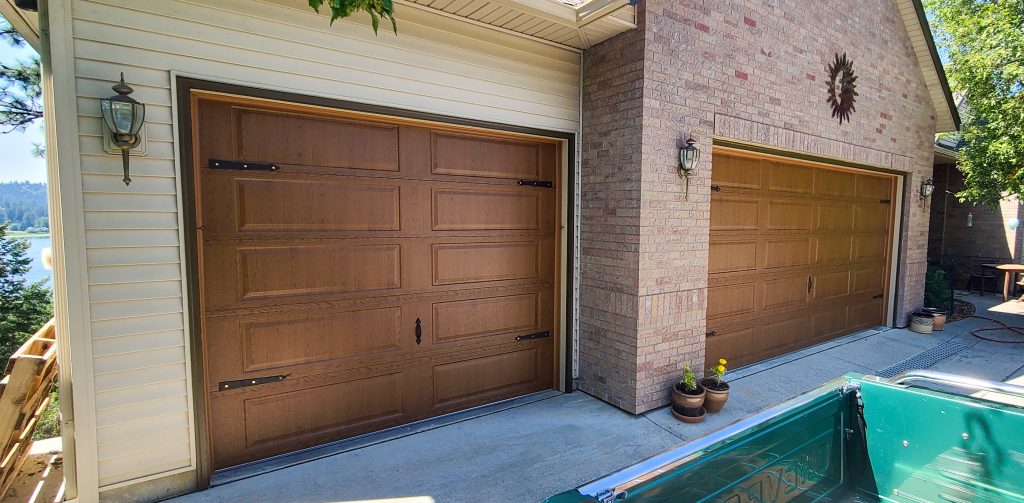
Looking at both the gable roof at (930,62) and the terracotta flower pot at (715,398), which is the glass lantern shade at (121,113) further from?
the gable roof at (930,62)

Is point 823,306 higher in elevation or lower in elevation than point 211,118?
lower

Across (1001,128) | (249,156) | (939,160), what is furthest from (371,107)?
(939,160)

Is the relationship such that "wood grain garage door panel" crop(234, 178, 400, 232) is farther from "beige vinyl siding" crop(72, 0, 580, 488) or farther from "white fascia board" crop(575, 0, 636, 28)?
"white fascia board" crop(575, 0, 636, 28)

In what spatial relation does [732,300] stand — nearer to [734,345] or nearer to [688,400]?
[734,345]

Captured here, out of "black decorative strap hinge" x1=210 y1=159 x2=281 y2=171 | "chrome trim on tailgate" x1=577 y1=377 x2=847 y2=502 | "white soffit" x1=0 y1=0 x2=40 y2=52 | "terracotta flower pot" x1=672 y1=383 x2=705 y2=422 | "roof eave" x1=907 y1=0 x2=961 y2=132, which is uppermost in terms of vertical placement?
"roof eave" x1=907 y1=0 x2=961 y2=132

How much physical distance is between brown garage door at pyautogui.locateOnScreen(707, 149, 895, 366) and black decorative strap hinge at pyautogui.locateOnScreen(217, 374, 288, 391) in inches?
165

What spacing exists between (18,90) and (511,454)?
8790 mm

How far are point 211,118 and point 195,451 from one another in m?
2.11

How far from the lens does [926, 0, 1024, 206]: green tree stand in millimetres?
7066

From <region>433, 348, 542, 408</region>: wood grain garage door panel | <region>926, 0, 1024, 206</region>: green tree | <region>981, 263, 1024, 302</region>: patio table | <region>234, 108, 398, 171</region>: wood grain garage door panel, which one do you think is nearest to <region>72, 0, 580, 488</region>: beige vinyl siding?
<region>234, 108, 398, 171</region>: wood grain garage door panel

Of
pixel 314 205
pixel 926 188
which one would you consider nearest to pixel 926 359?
pixel 926 188

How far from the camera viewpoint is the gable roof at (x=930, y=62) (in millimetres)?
6641

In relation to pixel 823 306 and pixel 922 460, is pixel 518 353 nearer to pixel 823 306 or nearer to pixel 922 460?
pixel 922 460

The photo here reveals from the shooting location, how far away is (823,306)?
6664 mm
